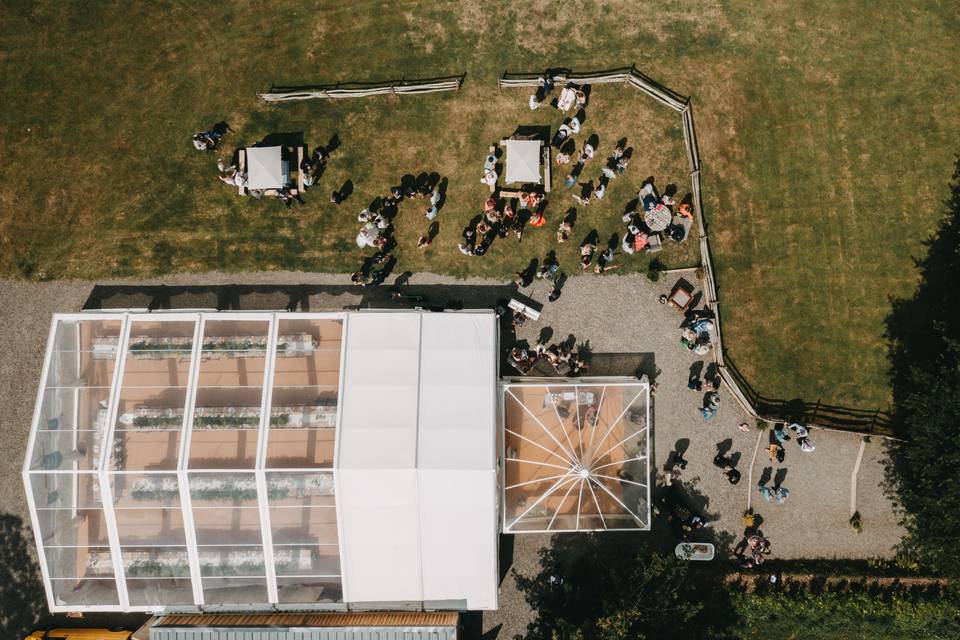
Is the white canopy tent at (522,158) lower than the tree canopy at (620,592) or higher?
higher

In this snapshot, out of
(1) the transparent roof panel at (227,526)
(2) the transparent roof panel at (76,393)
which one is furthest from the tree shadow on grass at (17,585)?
(1) the transparent roof panel at (227,526)

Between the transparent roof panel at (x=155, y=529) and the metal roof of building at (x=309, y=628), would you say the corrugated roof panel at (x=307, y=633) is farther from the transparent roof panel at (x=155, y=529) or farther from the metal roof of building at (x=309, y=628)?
the transparent roof panel at (x=155, y=529)

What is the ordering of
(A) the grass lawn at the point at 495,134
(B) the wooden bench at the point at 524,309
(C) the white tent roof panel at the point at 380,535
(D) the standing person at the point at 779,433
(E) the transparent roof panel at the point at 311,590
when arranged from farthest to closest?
(A) the grass lawn at the point at 495,134 < (D) the standing person at the point at 779,433 < (B) the wooden bench at the point at 524,309 < (E) the transparent roof panel at the point at 311,590 < (C) the white tent roof panel at the point at 380,535

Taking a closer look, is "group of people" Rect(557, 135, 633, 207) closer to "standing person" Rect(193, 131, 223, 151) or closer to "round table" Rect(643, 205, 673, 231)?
"round table" Rect(643, 205, 673, 231)

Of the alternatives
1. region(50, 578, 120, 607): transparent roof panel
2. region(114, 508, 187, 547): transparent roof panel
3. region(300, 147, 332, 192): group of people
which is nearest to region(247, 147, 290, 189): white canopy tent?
region(300, 147, 332, 192): group of people

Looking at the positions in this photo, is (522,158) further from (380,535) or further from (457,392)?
(380,535)

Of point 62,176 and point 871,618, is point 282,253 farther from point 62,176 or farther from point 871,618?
point 871,618
